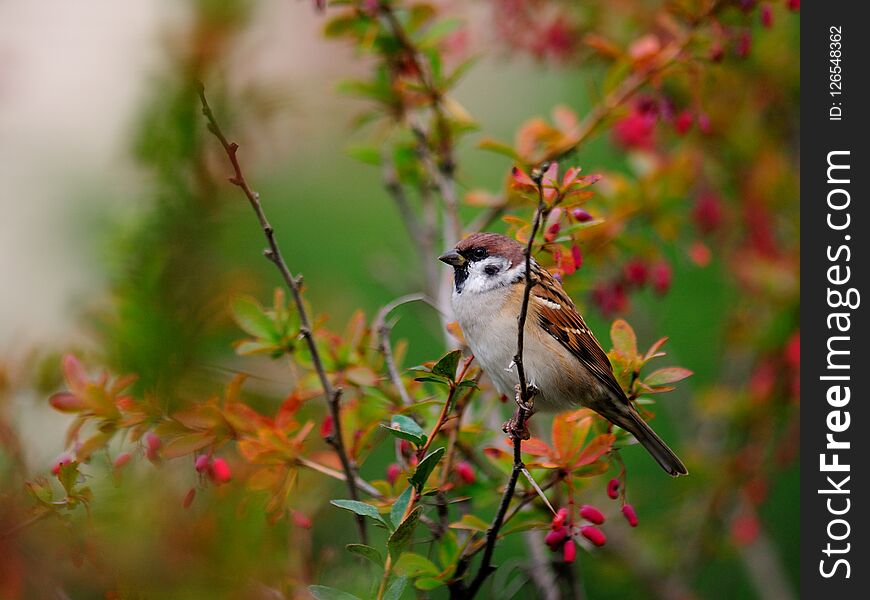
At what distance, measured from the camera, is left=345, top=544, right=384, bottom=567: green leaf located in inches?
43.6

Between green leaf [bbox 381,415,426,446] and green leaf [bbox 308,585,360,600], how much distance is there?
255 millimetres

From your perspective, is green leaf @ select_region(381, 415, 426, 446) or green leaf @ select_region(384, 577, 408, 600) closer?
green leaf @ select_region(384, 577, 408, 600)

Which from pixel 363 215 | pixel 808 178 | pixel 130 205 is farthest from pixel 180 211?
pixel 363 215

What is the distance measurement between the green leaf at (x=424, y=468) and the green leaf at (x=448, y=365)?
0.44 feet

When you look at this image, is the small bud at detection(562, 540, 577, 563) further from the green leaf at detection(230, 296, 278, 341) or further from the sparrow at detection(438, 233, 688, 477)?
the green leaf at detection(230, 296, 278, 341)

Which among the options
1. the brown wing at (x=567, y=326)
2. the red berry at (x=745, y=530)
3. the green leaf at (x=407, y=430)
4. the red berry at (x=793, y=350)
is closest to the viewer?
the green leaf at (x=407, y=430)

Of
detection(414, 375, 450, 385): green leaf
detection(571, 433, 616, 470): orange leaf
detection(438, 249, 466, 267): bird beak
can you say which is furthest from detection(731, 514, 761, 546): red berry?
detection(414, 375, 450, 385): green leaf

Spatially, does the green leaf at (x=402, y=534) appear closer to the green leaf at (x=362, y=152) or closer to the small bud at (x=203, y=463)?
the small bud at (x=203, y=463)

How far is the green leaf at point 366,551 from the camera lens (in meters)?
1.11

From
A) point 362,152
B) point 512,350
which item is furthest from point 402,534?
point 362,152

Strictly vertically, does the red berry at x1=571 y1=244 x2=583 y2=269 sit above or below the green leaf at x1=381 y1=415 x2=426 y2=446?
above

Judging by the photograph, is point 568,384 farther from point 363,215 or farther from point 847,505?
point 363,215

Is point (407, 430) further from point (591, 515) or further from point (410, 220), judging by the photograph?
point (410, 220)

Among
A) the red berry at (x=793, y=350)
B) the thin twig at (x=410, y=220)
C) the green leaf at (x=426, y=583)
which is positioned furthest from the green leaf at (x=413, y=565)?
the red berry at (x=793, y=350)
